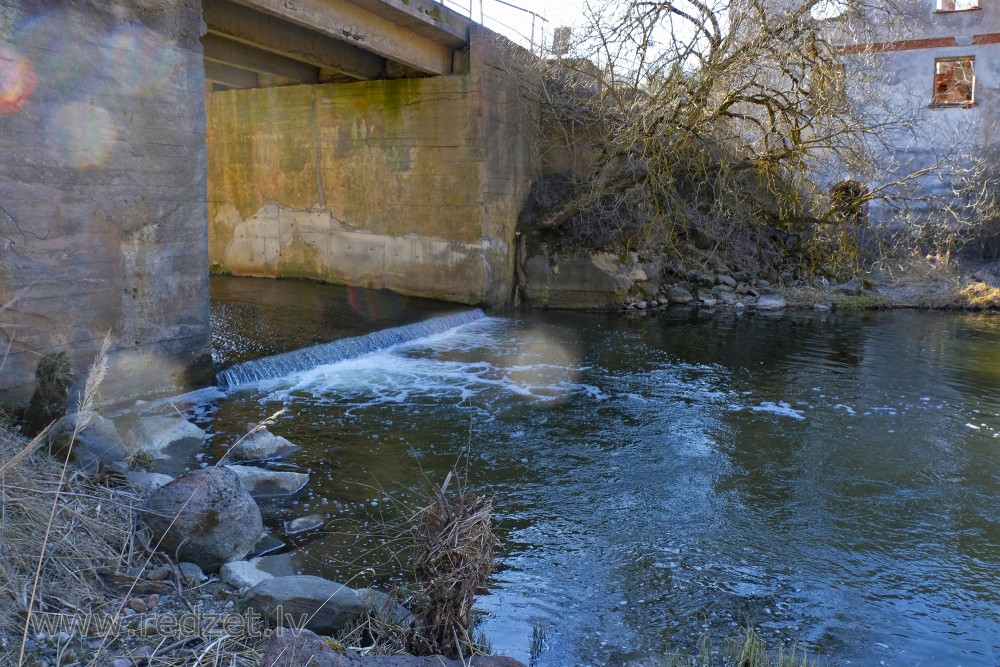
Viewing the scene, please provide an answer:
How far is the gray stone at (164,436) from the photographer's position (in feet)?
18.5

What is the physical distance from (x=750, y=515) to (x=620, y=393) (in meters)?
3.20

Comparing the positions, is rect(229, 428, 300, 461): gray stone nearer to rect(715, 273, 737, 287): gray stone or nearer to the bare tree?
the bare tree

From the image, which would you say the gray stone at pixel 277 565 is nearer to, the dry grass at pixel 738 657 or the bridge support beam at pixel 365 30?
the dry grass at pixel 738 657

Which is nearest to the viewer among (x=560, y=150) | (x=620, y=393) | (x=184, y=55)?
(x=184, y=55)

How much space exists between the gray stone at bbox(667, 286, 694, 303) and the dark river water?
3237 millimetres

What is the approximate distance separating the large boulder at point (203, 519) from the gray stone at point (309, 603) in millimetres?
709

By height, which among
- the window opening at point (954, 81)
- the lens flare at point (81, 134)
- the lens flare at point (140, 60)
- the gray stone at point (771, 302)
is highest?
the window opening at point (954, 81)

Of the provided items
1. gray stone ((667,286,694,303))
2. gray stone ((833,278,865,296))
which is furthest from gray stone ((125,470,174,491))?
gray stone ((833,278,865,296))

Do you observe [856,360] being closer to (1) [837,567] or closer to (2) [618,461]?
(2) [618,461]

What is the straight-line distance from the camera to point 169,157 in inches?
277

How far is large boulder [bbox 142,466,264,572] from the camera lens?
4043 millimetres

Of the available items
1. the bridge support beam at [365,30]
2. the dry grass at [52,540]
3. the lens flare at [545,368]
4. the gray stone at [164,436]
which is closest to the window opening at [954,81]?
the bridge support beam at [365,30]

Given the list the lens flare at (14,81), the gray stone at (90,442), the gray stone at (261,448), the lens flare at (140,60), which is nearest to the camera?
the gray stone at (90,442)

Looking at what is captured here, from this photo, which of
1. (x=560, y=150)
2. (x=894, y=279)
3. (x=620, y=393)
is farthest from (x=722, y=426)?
(x=894, y=279)
